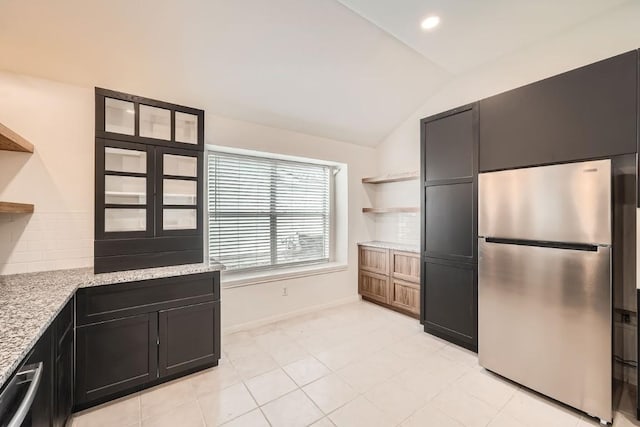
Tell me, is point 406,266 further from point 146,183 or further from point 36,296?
point 36,296

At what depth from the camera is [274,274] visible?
3582mm

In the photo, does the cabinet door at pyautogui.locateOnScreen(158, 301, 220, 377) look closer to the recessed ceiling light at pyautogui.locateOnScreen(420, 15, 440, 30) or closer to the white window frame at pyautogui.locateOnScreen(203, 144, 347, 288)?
the white window frame at pyautogui.locateOnScreen(203, 144, 347, 288)

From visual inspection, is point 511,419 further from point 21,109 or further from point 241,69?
point 21,109

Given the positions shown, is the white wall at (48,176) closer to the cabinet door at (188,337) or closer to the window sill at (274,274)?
the cabinet door at (188,337)

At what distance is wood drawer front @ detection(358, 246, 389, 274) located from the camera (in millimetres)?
3961

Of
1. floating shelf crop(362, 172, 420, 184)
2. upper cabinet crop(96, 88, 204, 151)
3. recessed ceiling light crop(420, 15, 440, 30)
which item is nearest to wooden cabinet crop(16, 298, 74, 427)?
upper cabinet crop(96, 88, 204, 151)

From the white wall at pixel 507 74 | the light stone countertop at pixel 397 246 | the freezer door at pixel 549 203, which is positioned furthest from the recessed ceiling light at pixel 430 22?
the light stone countertop at pixel 397 246

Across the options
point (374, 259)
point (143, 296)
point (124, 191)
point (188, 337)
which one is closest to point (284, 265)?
point (374, 259)

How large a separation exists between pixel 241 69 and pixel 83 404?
297cm

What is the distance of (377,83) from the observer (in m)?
3.30

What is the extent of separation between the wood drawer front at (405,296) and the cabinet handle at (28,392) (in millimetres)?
3391

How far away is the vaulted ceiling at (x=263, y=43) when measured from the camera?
2062 millimetres

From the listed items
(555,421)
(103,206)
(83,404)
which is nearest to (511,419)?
(555,421)

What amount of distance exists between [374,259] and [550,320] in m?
2.27
